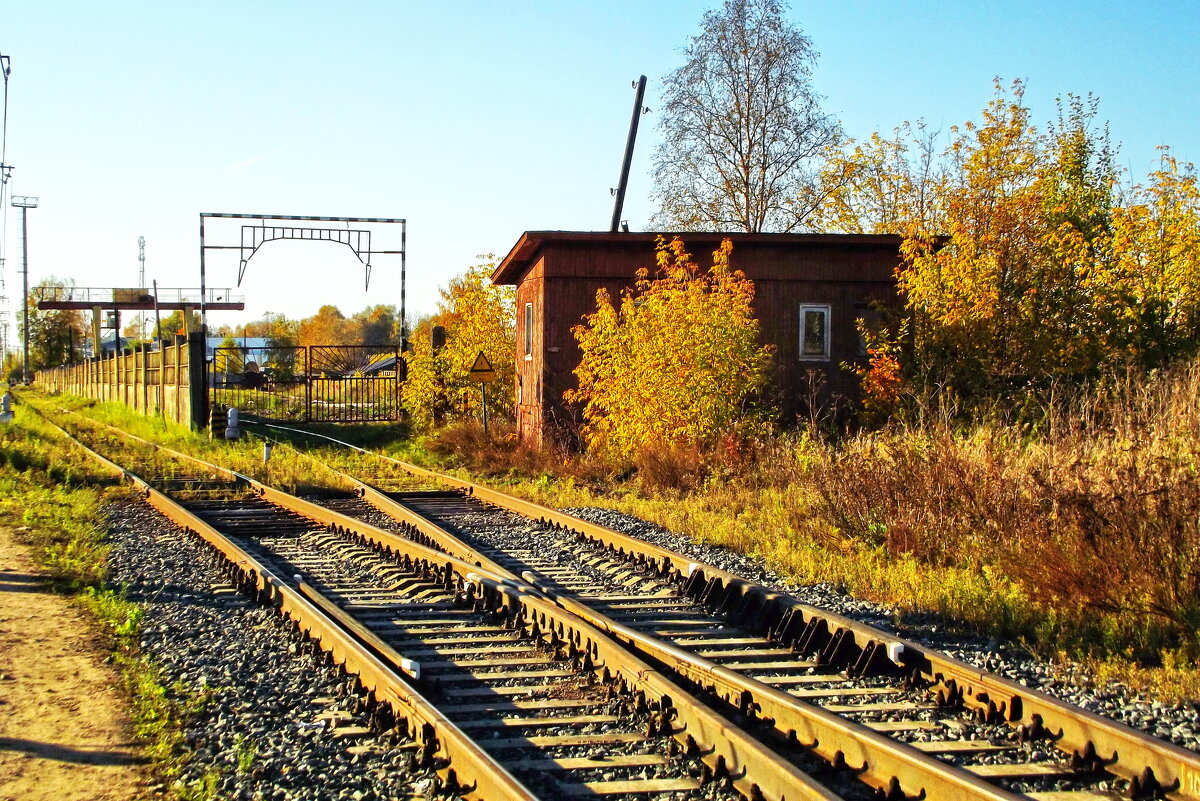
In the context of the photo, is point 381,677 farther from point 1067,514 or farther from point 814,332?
point 814,332

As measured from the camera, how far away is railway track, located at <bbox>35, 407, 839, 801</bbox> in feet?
15.3

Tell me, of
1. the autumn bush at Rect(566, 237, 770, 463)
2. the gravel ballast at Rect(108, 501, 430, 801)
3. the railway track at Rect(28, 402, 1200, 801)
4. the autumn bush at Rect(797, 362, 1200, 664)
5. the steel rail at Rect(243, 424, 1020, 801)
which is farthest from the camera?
the autumn bush at Rect(566, 237, 770, 463)

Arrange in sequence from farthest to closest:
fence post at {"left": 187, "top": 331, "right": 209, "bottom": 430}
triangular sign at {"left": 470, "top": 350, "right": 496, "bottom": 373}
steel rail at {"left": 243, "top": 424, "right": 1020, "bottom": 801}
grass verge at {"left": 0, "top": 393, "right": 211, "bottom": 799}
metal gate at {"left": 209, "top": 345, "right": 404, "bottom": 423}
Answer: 1. metal gate at {"left": 209, "top": 345, "right": 404, "bottom": 423}
2. fence post at {"left": 187, "top": 331, "right": 209, "bottom": 430}
3. triangular sign at {"left": 470, "top": 350, "right": 496, "bottom": 373}
4. grass verge at {"left": 0, "top": 393, "right": 211, "bottom": 799}
5. steel rail at {"left": 243, "top": 424, "right": 1020, "bottom": 801}

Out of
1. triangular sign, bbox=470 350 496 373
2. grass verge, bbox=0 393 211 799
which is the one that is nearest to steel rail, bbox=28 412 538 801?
grass verge, bbox=0 393 211 799

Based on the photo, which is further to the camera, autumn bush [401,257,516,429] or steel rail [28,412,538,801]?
autumn bush [401,257,516,429]

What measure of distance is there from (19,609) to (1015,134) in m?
21.7

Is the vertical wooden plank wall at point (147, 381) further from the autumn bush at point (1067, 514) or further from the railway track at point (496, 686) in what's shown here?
the autumn bush at point (1067, 514)

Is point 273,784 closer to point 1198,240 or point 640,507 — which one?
point 640,507

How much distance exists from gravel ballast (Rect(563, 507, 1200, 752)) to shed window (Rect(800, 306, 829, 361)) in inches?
413

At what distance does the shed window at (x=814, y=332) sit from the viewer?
795 inches

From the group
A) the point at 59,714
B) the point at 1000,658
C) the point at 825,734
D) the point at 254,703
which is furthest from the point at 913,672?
the point at 59,714

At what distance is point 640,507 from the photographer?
43.6ft

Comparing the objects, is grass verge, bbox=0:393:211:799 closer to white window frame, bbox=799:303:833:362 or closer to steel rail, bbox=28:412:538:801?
steel rail, bbox=28:412:538:801

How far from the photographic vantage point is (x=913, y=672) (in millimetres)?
6043
